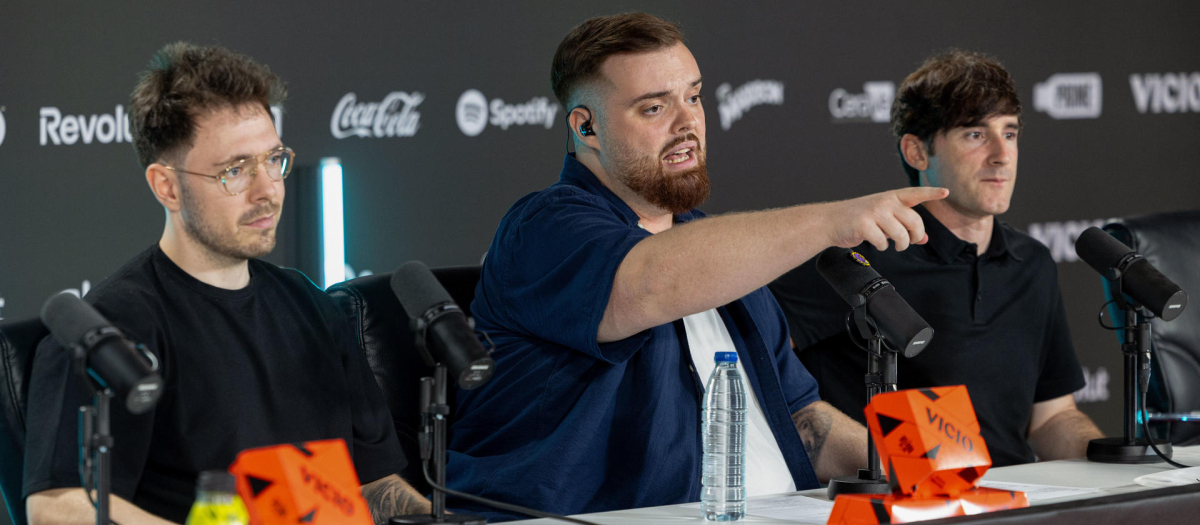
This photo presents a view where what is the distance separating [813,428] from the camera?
2180 millimetres

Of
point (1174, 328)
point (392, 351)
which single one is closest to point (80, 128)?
point (392, 351)

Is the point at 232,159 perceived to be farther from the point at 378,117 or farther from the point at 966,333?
the point at 966,333

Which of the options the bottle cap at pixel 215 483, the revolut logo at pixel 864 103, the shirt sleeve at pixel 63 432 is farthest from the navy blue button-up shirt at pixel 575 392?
the revolut logo at pixel 864 103

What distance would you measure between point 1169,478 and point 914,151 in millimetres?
1234

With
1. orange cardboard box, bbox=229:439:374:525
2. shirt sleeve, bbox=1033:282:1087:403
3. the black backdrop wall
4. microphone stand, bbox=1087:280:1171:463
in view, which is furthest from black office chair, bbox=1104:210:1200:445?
orange cardboard box, bbox=229:439:374:525

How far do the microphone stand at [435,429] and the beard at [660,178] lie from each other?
891mm

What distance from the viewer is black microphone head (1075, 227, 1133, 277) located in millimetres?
1962

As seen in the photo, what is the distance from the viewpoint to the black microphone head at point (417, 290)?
4.42ft

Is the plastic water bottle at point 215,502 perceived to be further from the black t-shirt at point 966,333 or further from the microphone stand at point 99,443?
the black t-shirt at point 966,333

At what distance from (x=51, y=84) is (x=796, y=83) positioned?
2.32 metres

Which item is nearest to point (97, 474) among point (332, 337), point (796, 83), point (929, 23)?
point (332, 337)

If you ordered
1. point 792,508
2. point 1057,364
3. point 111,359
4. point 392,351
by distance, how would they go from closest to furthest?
point 111,359 < point 792,508 < point 392,351 < point 1057,364

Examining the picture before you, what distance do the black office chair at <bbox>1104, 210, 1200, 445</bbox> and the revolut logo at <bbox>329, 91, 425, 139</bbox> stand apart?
1.87 meters

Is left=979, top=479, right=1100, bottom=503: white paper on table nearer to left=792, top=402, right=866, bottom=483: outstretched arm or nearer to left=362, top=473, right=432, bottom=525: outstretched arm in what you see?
left=792, top=402, right=866, bottom=483: outstretched arm
